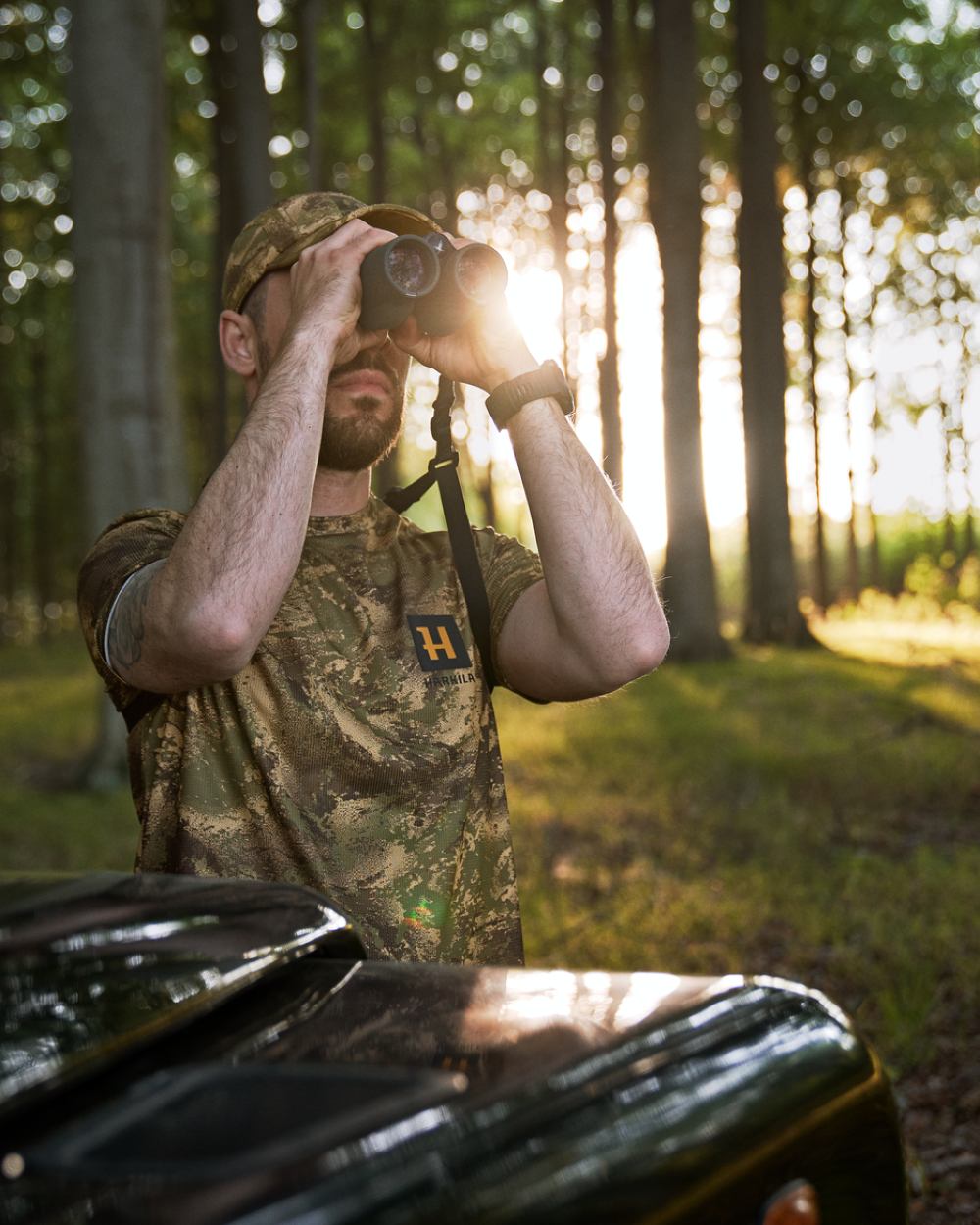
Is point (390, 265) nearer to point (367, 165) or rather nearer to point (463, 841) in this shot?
point (463, 841)

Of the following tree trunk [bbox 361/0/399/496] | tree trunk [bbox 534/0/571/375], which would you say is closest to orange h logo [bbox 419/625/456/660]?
tree trunk [bbox 361/0/399/496]

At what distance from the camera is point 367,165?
1922cm

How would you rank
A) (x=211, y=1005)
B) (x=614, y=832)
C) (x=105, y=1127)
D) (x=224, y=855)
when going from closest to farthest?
1. (x=105, y=1127)
2. (x=211, y=1005)
3. (x=224, y=855)
4. (x=614, y=832)

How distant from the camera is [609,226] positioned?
56.3ft

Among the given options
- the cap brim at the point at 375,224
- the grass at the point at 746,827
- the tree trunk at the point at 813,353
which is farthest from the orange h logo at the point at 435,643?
the tree trunk at the point at 813,353

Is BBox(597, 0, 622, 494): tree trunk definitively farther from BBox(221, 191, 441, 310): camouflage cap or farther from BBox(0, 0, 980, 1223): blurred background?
BBox(221, 191, 441, 310): camouflage cap

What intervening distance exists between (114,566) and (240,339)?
58cm

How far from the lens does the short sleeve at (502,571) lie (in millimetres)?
2449

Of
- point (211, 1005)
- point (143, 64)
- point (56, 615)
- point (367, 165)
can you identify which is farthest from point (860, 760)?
point (56, 615)

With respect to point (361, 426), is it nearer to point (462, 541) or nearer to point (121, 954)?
point (462, 541)

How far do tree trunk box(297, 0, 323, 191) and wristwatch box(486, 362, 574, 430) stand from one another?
1022 cm

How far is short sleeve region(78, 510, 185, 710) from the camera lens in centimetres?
215

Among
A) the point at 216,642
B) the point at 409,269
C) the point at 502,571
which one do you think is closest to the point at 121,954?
the point at 216,642

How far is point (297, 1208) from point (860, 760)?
839 centimetres
